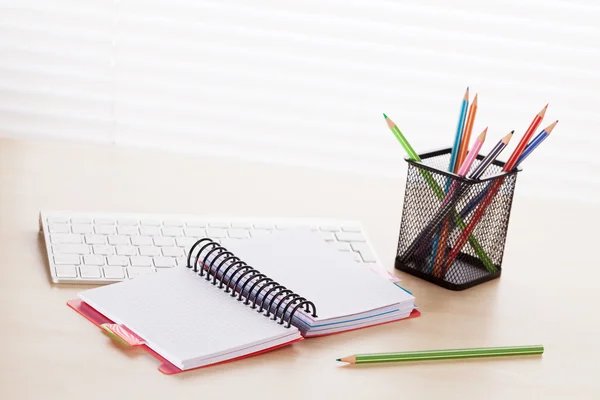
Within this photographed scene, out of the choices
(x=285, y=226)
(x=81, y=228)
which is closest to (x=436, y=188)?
(x=285, y=226)

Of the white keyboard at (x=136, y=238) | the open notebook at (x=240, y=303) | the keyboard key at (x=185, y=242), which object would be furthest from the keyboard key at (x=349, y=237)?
the keyboard key at (x=185, y=242)

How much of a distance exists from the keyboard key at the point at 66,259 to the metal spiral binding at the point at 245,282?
138 millimetres

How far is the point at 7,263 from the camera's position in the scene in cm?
113

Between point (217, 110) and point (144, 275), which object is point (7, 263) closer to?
point (144, 275)

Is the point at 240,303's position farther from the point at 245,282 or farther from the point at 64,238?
the point at 64,238

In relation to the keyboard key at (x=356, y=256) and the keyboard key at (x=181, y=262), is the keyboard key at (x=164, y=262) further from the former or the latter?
the keyboard key at (x=356, y=256)

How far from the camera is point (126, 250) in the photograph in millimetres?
1188

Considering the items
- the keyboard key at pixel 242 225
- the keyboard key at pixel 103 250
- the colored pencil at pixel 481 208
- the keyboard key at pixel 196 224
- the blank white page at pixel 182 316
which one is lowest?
the blank white page at pixel 182 316

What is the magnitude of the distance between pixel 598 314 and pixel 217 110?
1.32 meters

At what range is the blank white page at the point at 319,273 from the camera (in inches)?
42.6

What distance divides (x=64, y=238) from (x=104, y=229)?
6 centimetres

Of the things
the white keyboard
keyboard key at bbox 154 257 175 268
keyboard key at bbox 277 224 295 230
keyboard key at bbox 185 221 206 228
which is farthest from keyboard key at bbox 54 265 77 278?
keyboard key at bbox 277 224 295 230

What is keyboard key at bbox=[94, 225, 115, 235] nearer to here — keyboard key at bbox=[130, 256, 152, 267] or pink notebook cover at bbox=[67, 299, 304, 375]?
keyboard key at bbox=[130, 256, 152, 267]

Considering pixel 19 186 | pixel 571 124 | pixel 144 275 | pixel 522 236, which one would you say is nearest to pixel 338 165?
pixel 571 124
